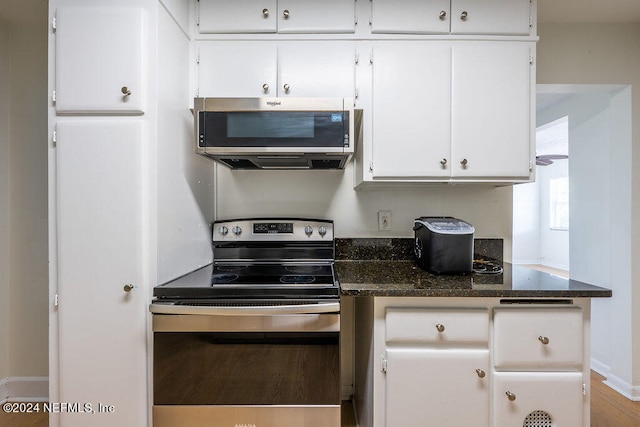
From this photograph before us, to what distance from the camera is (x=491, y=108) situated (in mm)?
1511

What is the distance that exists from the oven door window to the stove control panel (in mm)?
669

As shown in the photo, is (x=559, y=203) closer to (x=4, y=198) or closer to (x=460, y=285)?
(x=460, y=285)

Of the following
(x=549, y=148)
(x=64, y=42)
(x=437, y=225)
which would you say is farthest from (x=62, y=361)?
(x=549, y=148)

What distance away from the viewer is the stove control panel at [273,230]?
1.74 m

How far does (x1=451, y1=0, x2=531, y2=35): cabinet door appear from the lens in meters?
1.51

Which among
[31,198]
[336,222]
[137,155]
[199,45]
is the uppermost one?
[199,45]

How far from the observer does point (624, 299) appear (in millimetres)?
1970

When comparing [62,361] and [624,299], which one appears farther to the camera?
[624,299]

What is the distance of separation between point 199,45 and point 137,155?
72 cm

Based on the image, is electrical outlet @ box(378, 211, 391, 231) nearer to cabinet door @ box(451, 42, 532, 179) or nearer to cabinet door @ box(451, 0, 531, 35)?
cabinet door @ box(451, 42, 532, 179)

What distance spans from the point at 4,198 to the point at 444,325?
260 cm

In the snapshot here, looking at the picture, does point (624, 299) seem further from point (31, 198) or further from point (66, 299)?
point (31, 198)

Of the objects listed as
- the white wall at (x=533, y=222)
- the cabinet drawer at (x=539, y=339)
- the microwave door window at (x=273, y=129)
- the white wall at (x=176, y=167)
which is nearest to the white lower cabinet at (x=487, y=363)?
the cabinet drawer at (x=539, y=339)

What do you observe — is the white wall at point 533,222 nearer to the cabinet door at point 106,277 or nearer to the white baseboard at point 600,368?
the white baseboard at point 600,368
